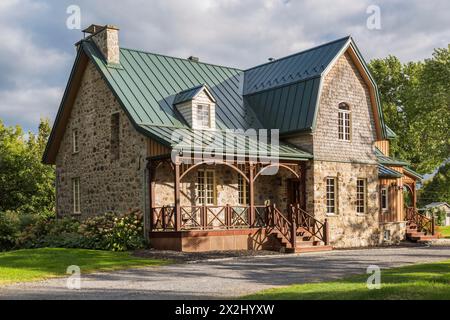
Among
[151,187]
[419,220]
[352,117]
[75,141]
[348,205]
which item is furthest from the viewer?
[419,220]

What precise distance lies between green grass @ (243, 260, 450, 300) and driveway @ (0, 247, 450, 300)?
0.80m

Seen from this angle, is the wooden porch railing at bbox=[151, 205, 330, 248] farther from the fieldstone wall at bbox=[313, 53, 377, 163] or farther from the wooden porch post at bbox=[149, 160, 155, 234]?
the fieldstone wall at bbox=[313, 53, 377, 163]

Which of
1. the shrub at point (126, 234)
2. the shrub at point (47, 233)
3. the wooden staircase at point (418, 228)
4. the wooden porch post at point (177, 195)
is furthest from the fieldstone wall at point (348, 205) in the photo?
the shrub at point (47, 233)

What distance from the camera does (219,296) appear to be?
1086 cm

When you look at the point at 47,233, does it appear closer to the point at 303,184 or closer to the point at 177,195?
the point at 177,195

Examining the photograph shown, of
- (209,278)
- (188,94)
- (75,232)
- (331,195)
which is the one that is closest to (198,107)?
(188,94)

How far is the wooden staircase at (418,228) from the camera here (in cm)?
2835

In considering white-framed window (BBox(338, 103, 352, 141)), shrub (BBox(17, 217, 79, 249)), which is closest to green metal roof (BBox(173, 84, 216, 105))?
white-framed window (BBox(338, 103, 352, 141))

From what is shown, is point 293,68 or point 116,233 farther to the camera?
point 293,68

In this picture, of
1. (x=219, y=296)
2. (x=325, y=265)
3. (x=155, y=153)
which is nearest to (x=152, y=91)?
(x=155, y=153)

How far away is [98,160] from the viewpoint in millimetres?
24922

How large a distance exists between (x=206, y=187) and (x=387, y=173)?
900cm

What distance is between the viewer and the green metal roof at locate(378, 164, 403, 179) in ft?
88.8
